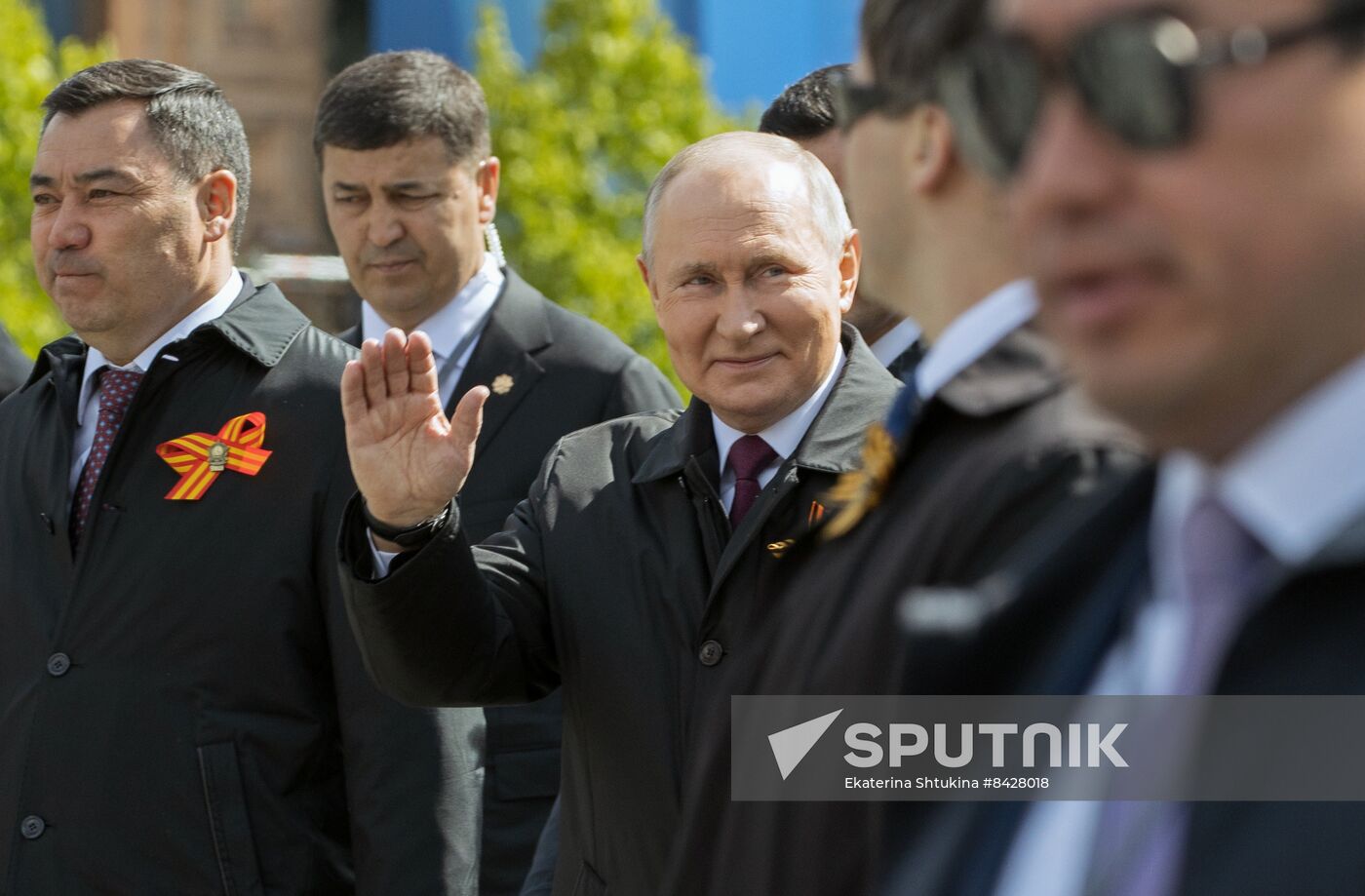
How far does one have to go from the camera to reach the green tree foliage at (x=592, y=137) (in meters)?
17.2

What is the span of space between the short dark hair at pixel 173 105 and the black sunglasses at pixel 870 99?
7.79 feet

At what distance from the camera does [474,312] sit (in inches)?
195

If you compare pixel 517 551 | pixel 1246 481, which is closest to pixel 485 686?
pixel 517 551

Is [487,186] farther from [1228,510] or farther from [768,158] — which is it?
[1228,510]

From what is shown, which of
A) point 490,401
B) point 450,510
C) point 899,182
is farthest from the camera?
point 490,401

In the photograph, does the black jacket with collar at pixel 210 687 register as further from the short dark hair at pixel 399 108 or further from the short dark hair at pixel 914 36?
the short dark hair at pixel 914 36

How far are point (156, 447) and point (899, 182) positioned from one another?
2.22 m

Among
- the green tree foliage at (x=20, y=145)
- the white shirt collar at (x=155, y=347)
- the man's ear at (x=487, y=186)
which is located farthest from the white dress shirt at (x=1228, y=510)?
the green tree foliage at (x=20, y=145)

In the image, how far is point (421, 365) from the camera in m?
3.12

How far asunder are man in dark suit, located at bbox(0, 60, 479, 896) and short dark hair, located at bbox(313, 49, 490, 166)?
1.07m

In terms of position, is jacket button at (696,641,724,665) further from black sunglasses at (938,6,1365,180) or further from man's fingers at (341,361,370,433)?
black sunglasses at (938,6,1365,180)

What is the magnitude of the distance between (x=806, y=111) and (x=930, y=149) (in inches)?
107

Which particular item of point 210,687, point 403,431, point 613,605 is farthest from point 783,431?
point 210,687

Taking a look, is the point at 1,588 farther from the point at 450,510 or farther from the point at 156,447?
the point at 450,510
